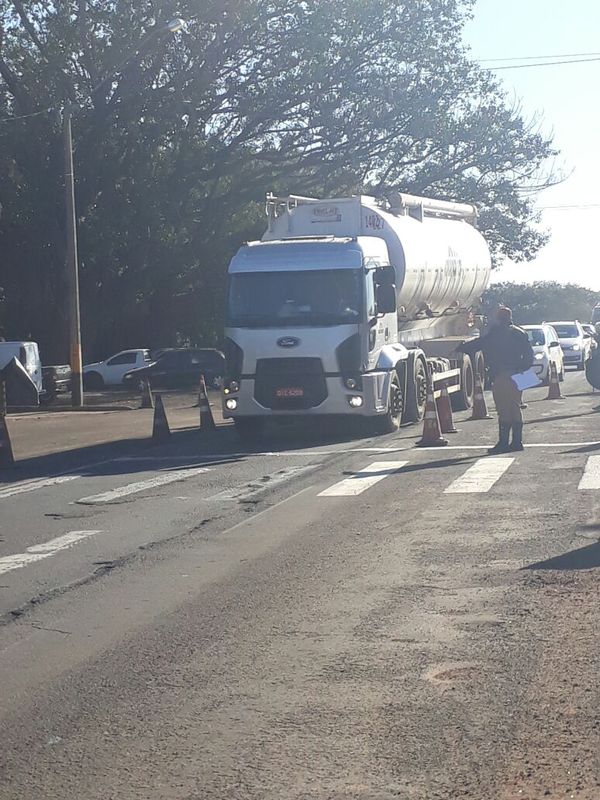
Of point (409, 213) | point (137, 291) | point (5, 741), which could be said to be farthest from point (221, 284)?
point (5, 741)

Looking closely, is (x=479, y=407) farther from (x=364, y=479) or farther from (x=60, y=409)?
(x=60, y=409)

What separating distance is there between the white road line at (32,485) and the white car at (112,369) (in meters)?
27.6

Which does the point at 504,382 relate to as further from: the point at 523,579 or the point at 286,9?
the point at 286,9

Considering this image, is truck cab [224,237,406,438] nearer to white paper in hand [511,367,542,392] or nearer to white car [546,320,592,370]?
white paper in hand [511,367,542,392]

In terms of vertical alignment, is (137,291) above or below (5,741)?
above

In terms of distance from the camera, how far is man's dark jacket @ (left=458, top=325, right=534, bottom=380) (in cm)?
1772

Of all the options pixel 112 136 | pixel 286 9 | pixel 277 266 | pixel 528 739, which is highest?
pixel 286 9

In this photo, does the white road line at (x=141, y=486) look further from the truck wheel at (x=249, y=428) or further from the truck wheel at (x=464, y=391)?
the truck wheel at (x=464, y=391)

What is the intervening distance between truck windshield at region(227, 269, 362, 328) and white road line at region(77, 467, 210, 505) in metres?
4.02

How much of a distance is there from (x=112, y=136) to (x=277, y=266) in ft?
72.0

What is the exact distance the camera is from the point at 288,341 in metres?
20.1

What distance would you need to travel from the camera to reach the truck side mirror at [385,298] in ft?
68.0

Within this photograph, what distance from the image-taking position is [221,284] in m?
47.2

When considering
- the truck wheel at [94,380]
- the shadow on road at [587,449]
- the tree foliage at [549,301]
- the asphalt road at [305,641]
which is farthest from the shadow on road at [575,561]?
the tree foliage at [549,301]
